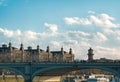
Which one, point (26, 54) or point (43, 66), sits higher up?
point (26, 54)

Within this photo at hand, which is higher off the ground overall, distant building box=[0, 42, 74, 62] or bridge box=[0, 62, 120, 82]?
distant building box=[0, 42, 74, 62]

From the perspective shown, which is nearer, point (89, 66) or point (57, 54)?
point (89, 66)

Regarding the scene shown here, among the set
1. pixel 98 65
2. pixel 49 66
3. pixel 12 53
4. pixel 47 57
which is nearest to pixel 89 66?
pixel 98 65

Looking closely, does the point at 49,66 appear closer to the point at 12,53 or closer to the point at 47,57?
the point at 12,53

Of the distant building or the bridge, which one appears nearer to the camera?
the bridge

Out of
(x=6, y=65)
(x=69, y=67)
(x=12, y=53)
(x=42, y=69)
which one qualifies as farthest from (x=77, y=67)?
(x=12, y=53)

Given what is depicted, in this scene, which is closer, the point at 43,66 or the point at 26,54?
the point at 43,66

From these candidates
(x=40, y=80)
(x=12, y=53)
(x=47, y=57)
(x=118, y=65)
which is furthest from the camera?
(x=47, y=57)

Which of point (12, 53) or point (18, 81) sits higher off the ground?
point (12, 53)

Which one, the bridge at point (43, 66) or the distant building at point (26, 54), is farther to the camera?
the distant building at point (26, 54)

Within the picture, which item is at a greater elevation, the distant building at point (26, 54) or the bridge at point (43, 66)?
the distant building at point (26, 54)

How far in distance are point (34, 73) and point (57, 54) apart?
99.3 meters

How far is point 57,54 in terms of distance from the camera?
19688 cm

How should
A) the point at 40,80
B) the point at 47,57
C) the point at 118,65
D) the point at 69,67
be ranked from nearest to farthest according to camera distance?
the point at 118,65 → the point at 69,67 → the point at 40,80 → the point at 47,57
